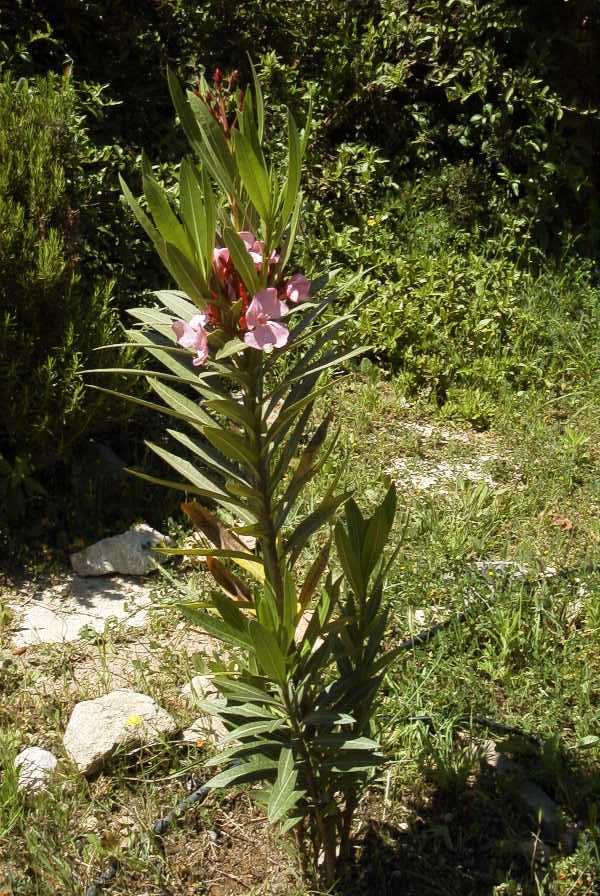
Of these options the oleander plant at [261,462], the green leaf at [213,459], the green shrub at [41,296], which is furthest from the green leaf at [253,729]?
the green shrub at [41,296]

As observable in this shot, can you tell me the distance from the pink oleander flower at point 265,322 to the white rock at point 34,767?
5.39ft

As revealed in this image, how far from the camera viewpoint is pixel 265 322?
175cm

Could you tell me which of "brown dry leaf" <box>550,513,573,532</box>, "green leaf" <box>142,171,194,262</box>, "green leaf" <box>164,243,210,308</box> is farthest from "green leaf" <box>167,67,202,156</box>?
"brown dry leaf" <box>550,513,573,532</box>

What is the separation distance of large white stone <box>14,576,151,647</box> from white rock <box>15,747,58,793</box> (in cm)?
57

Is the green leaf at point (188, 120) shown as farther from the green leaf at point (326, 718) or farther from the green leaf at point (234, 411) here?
the green leaf at point (326, 718)

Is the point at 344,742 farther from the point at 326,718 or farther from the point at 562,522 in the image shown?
the point at 562,522

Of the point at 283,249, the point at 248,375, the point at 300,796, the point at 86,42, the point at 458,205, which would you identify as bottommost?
the point at 300,796

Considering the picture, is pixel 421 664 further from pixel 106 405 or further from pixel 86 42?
pixel 86 42

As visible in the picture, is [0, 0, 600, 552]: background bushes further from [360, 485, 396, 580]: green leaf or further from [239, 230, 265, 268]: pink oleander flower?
[239, 230, 265, 268]: pink oleander flower

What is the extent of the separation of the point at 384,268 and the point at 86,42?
207cm

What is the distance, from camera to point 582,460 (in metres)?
4.44

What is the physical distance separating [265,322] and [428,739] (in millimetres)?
1574

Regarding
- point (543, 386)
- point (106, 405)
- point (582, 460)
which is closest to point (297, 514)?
point (106, 405)

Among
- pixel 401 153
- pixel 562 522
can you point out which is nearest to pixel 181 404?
pixel 562 522
